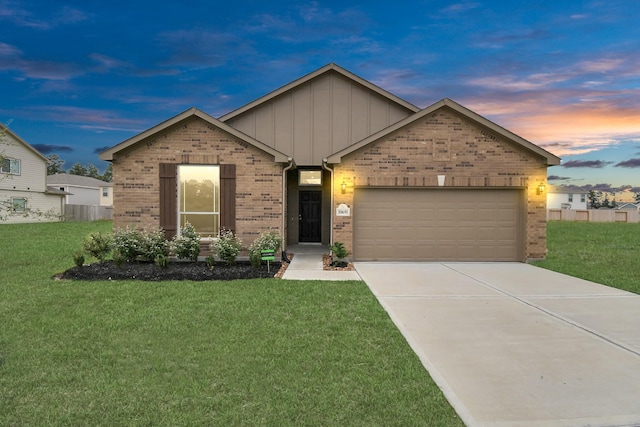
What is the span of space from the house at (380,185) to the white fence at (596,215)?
34.4 metres

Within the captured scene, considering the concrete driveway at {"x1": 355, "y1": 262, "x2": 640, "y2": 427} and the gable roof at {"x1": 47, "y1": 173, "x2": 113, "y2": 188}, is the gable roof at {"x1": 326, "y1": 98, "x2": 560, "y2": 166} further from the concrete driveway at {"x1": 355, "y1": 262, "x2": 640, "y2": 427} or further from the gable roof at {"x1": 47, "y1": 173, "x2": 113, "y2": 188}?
the gable roof at {"x1": 47, "y1": 173, "x2": 113, "y2": 188}

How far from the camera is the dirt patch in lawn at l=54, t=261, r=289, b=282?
8.72 metres

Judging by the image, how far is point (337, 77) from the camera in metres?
14.6

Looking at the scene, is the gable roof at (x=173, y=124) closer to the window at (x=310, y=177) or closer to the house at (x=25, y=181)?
the window at (x=310, y=177)

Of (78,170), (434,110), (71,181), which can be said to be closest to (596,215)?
(434,110)

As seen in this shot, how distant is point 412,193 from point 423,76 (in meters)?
11.5

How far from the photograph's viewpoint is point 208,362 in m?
4.06

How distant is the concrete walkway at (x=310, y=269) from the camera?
8.86 m

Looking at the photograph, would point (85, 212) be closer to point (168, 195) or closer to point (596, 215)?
point (168, 195)

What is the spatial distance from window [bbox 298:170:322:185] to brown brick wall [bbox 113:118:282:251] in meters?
4.24

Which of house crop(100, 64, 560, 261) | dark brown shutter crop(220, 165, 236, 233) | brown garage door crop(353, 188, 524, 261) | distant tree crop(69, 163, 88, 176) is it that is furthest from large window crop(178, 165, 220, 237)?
distant tree crop(69, 163, 88, 176)

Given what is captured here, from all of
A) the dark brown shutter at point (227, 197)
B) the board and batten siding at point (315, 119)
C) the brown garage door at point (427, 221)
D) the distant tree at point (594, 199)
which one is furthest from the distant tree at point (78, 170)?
the distant tree at point (594, 199)

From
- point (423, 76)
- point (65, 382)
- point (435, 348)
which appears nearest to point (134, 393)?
point (65, 382)

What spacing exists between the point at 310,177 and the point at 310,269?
610 cm
